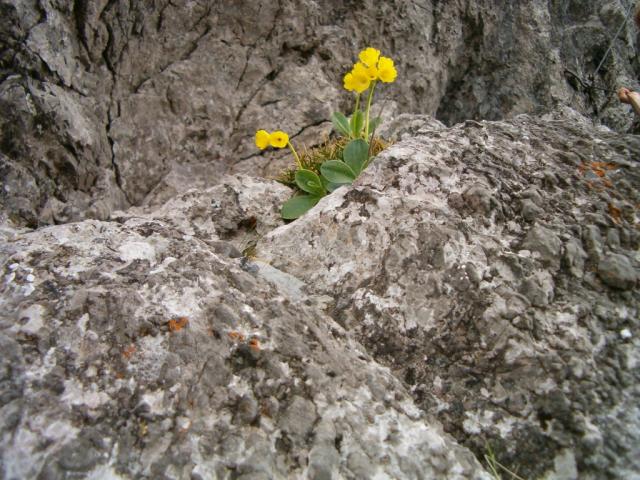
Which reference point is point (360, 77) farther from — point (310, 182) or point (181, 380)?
point (181, 380)

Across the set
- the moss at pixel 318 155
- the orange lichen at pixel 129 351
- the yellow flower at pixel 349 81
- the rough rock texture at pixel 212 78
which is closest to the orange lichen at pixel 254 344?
the orange lichen at pixel 129 351

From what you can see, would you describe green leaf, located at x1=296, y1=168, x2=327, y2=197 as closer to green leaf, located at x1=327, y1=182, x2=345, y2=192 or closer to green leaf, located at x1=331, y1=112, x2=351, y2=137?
green leaf, located at x1=327, y1=182, x2=345, y2=192

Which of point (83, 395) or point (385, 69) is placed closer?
point (83, 395)

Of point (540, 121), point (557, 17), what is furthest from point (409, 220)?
point (557, 17)

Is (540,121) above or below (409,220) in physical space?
above

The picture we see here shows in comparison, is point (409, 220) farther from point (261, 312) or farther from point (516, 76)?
point (516, 76)

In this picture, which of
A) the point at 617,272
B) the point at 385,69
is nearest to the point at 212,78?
the point at 385,69

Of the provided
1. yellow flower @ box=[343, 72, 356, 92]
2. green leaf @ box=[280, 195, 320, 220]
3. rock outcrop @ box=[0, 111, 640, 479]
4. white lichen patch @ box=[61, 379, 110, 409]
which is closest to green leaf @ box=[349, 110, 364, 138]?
yellow flower @ box=[343, 72, 356, 92]
